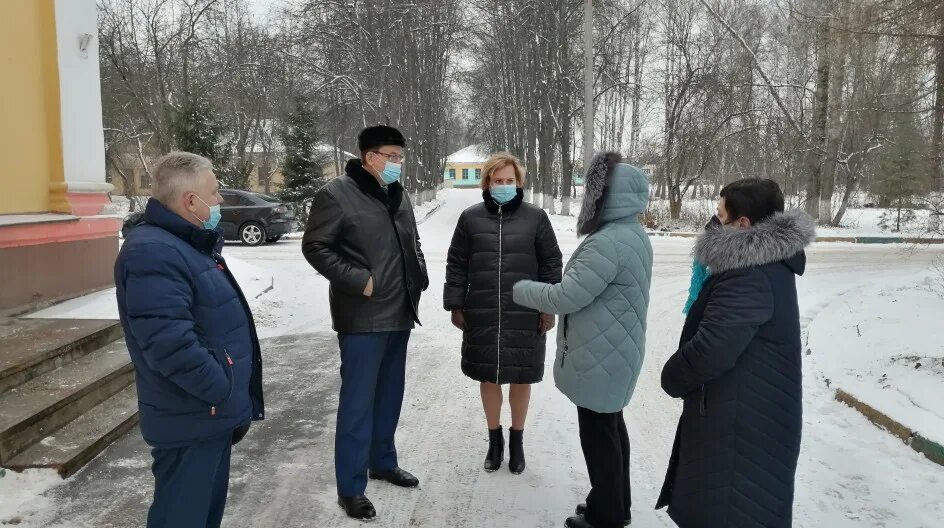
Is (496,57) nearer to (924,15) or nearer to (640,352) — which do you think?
(924,15)

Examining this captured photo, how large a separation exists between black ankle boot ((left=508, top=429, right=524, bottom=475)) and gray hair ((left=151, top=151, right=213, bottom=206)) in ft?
7.98

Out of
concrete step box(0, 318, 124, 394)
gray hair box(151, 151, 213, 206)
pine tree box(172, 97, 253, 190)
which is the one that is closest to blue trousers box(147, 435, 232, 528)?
gray hair box(151, 151, 213, 206)

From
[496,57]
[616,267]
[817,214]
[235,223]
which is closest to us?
[616,267]

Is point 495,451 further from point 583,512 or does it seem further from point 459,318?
point 459,318

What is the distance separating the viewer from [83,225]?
6980 mm

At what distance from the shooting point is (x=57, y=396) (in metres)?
4.27

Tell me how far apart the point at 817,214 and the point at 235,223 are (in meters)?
19.8

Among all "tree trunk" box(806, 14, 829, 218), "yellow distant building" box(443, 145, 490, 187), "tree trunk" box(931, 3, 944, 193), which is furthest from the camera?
"yellow distant building" box(443, 145, 490, 187)

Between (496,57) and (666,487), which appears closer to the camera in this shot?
(666,487)

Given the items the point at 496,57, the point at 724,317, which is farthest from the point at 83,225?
the point at 496,57

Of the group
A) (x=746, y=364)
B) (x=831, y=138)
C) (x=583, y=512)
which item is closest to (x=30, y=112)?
(x=583, y=512)

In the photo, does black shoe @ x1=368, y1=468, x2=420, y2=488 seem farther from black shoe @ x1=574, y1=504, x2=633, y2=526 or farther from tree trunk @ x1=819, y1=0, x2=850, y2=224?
tree trunk @ x1=819, y1=0, x2=850, y2=224

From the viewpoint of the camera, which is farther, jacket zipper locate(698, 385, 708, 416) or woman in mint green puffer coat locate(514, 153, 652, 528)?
woman in mint green puffer coat locate(514, 153, 652, 528)

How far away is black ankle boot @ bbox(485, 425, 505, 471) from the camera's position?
3.96 meters
